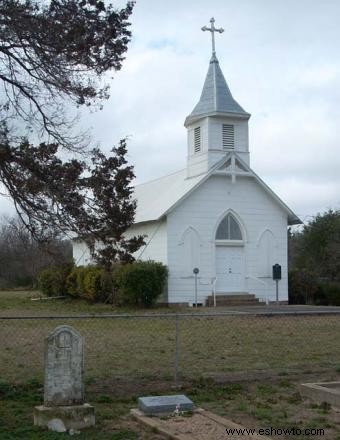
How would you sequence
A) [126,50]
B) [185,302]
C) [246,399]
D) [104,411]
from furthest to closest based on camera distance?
[185,302], [126,50], [246,399], [104,411]

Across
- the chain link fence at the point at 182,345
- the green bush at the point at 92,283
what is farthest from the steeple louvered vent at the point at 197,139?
the chain link fence at the point at 182,345

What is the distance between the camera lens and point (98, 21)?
38.0 feet

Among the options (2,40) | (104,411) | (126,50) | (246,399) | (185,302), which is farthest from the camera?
(185,302)

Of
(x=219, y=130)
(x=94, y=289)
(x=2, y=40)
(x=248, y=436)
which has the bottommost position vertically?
(x=248, y=436)

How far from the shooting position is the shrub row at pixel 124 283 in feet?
89.7

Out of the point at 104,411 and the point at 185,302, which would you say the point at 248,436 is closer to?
the point at 104,411

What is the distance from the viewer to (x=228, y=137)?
3091 centimetres

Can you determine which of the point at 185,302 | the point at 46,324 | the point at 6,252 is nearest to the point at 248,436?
the point at 46,324

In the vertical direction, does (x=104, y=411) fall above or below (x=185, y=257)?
below

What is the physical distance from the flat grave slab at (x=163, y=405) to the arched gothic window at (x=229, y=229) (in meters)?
21.6

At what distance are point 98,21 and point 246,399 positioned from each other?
6.48 m

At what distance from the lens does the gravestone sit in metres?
7.99

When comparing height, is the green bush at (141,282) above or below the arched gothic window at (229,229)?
below

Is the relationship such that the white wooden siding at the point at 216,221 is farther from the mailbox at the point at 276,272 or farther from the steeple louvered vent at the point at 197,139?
the steeple louvered vent at the point at 197,139
